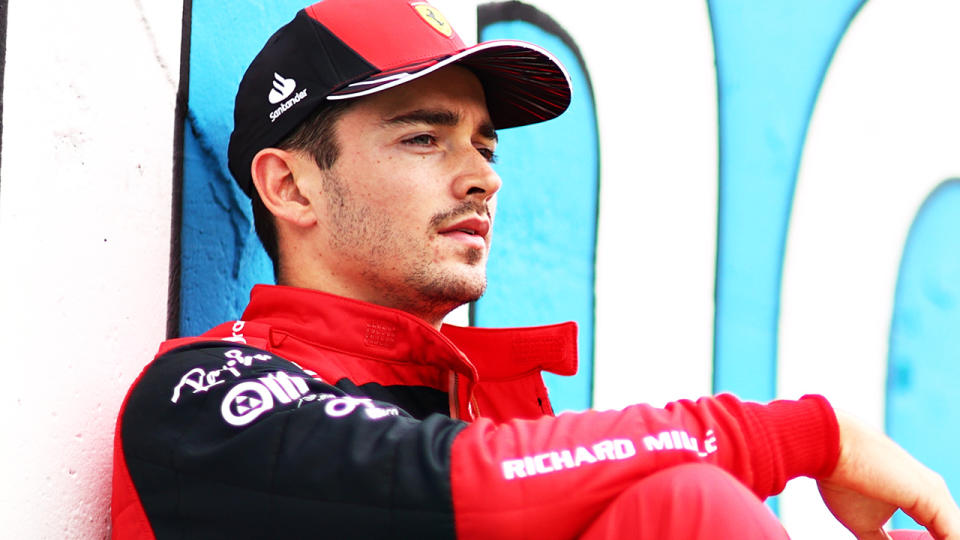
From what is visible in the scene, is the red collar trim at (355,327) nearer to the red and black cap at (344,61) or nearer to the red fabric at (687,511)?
the red and black cap at (344,61)

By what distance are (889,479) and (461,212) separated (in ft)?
2.71

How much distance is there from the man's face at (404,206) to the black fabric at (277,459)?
459mm

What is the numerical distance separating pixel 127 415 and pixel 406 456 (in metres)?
0.43

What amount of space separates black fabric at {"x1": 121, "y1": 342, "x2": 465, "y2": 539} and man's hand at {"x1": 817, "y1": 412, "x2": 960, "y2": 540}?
1.72 ft

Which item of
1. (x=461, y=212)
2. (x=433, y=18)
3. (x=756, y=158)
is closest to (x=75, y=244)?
(x=461, y=212)

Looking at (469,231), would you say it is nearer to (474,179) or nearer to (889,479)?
(474,179)

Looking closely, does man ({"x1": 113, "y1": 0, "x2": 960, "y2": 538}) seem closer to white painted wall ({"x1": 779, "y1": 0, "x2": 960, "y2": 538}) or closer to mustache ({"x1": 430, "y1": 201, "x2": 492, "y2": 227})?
mustache ({"x1": 430, "y1": 201, "x2": 492, "y2": 227})

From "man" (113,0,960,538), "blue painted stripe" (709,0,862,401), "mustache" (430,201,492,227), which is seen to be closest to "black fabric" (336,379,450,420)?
"man" (113,0,960,538)

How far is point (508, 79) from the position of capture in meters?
1.93

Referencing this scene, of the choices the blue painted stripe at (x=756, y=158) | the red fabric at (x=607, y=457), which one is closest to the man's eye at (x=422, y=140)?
the red fabric at (x=607, y=457)

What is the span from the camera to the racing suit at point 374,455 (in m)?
1.10

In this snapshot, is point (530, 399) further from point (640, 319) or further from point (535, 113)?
point (640, 319)

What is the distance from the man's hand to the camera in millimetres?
1296

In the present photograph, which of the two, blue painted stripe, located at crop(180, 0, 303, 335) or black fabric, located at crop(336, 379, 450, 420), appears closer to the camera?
black fabric, located at crop(336, 379, 450, 420)
